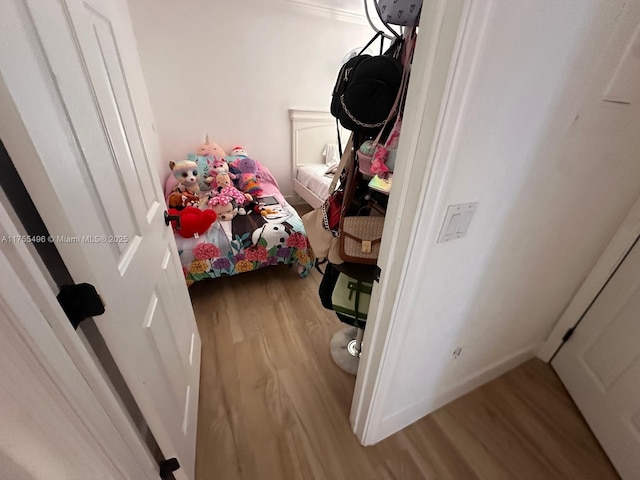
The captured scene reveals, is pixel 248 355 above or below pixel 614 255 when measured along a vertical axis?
below

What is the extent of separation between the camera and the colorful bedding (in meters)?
1.74

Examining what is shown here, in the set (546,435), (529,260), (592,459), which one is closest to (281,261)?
(529,260)

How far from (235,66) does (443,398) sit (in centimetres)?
336

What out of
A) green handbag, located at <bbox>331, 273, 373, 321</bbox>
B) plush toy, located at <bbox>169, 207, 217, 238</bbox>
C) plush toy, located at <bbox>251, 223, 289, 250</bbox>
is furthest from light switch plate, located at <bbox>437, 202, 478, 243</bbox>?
plush toy, located at <bbox>169, 207, 217, 238</bbox>

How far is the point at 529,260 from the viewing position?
1011 mm

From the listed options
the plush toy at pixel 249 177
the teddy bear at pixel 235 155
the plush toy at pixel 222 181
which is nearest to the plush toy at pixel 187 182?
the plush toy at pixel 222 181

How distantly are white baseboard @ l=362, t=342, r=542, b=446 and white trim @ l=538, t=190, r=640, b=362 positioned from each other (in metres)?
0.08

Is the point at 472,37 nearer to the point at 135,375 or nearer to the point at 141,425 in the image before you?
the point at 135,375

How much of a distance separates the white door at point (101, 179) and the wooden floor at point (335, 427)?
0.83 ft

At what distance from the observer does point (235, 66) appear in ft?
9.27

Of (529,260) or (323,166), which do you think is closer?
(529,260)

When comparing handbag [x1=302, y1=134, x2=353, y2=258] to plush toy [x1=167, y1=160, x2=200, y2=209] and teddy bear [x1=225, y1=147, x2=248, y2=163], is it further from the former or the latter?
teddy bear [x1=225, y1=147, x2=248, y2=163]

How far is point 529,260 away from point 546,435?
87cm

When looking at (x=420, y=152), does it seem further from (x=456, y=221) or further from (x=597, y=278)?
(x=597, y=278)
